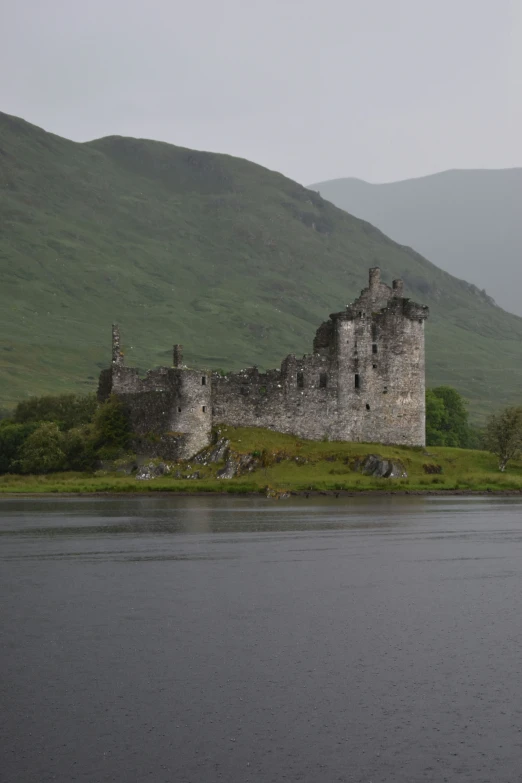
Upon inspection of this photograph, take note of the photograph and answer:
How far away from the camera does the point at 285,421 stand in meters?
68.3

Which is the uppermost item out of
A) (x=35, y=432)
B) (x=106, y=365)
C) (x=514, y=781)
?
(x=106, y=365)

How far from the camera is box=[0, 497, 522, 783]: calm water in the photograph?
54.6 feet

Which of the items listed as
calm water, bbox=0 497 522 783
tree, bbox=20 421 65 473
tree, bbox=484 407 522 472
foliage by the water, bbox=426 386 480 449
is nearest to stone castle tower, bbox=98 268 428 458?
tree, bbox=484 407 522 472

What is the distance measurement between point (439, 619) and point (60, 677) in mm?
9519

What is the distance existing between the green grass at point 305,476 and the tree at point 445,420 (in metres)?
17.1

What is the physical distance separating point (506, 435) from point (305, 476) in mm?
12979

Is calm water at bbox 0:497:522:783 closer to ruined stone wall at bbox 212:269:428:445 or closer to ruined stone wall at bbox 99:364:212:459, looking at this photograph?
ruined stone wall at bbox 99:364:212:459

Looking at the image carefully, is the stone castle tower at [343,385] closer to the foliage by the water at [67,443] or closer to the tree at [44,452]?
the foliage by the water at [67,443]

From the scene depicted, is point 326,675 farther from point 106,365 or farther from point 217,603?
point 106,365

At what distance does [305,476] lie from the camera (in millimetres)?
64062

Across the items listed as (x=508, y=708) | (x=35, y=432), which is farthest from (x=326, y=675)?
(x=35, y=432)

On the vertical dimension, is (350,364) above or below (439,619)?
above

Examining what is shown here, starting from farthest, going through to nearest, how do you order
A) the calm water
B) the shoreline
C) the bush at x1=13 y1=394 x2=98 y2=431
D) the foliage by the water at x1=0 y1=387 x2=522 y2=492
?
the bush at x1=13 y1=394 x2=98 y2=431 < the foliage by the water at x1=0 y1=387 x2=522 y2=492 < the shoreline < the calm water

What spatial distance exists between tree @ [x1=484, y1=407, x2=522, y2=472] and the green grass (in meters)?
1.05
